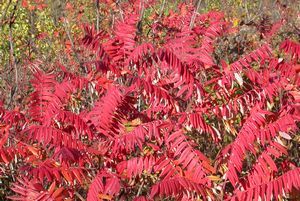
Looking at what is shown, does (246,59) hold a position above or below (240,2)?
above

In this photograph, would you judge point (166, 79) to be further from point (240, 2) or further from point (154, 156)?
point (240, 2)

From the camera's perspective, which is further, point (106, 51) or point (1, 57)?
point (1, 57)

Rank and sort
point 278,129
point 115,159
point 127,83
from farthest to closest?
point 127,83 < point 115,159 < point 278,129

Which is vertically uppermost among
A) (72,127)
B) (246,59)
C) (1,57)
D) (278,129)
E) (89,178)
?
(246,59)

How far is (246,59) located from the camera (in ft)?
11.0

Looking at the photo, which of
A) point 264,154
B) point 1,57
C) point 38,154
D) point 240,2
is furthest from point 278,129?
point 240,2

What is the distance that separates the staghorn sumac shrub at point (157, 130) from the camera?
2.82 m

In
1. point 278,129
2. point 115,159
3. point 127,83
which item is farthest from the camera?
point 127,83

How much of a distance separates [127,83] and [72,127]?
0.57 meters

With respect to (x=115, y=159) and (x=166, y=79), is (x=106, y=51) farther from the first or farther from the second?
(x=115, y=159)

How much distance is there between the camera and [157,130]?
114 inches

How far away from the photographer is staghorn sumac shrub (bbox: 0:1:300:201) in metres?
2.82

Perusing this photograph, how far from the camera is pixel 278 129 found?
2.82 metres

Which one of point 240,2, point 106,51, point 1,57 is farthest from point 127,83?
point 240,2
